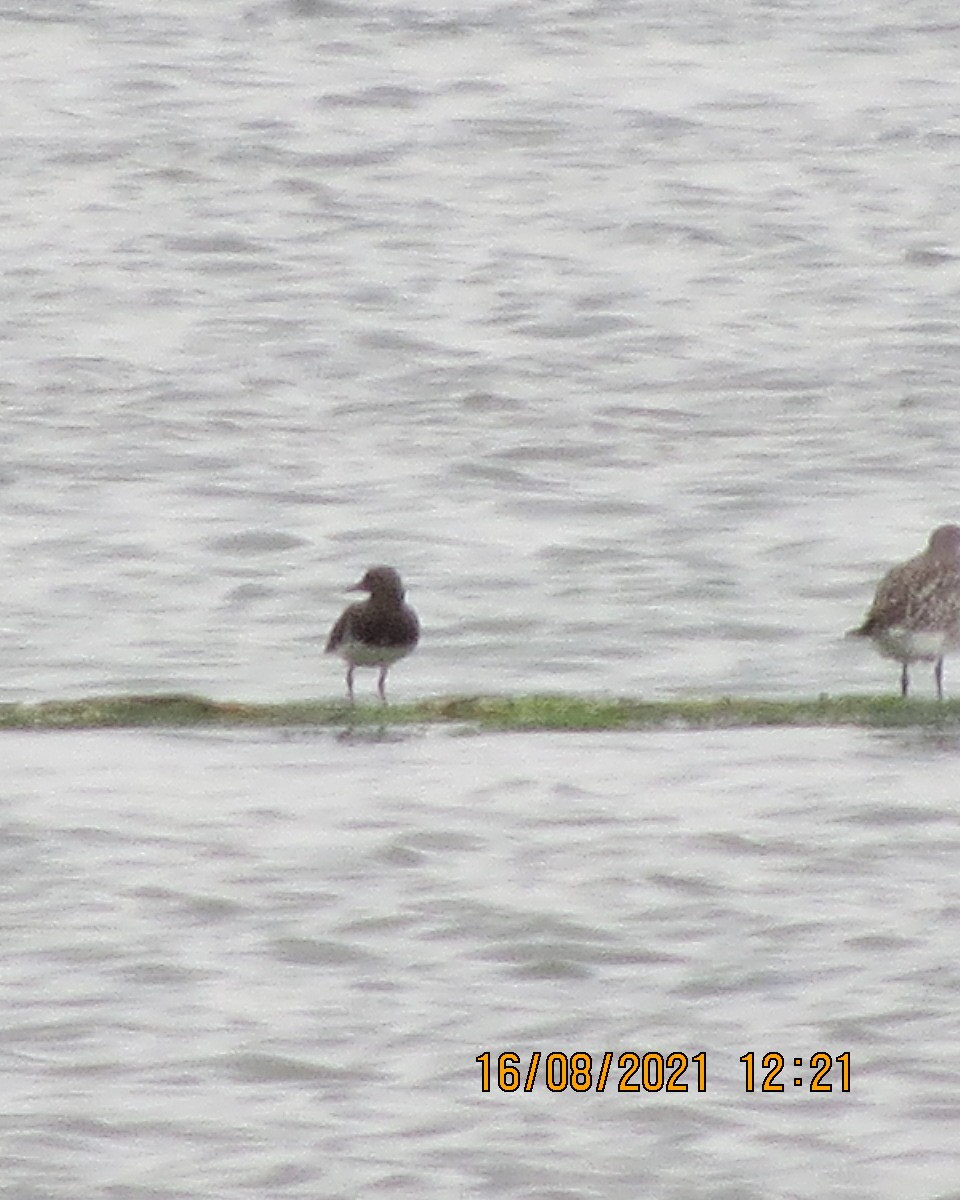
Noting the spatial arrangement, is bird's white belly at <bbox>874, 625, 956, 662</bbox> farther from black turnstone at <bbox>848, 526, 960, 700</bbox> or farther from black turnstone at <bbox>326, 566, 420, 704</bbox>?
black turnstone at <bbox>326, 566, 420, 704</bbox>

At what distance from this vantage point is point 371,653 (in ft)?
52.4

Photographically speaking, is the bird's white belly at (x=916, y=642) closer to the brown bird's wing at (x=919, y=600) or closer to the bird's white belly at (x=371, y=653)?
the brown bird's wing at (x=919, y=600)

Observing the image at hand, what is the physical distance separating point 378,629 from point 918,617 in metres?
2.18

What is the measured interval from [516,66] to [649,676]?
652 inches

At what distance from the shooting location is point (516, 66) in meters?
34.0

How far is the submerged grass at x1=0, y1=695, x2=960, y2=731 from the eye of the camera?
47.1ft

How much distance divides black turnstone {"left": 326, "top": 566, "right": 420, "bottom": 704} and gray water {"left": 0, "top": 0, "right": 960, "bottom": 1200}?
1411mm

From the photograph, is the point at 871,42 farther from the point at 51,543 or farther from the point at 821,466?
the point at 51,543
